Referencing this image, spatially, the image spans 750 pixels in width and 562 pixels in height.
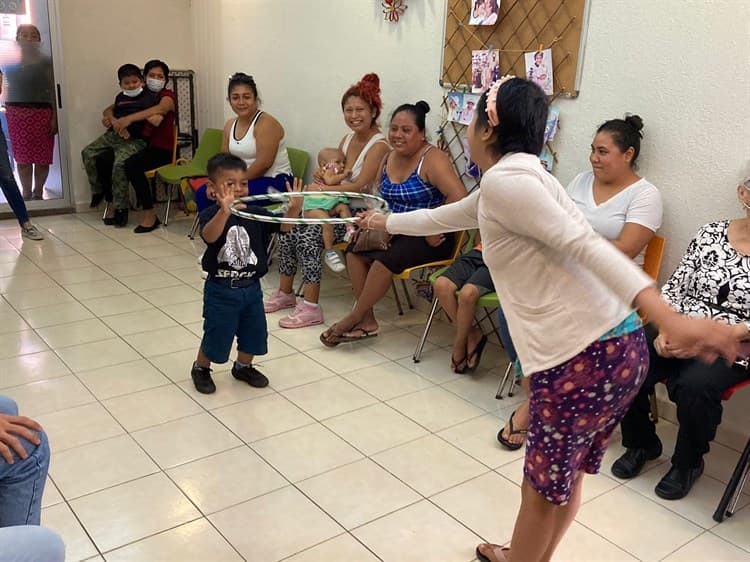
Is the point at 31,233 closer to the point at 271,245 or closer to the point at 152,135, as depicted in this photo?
the point at 152,135

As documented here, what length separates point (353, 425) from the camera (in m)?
2.81

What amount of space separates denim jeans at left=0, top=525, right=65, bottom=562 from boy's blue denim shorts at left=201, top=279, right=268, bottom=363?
60.6 inches

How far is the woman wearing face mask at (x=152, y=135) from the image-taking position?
5.83m

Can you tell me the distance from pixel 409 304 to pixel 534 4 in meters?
1.85

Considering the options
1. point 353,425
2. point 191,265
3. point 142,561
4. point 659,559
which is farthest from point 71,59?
point 659,559

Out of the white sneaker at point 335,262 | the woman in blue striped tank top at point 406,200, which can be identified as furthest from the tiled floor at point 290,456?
the white sneaker at point 335,262

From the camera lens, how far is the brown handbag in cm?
Result: 357

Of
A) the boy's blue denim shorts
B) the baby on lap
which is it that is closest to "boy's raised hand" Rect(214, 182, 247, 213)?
the boy's blue denim shorts

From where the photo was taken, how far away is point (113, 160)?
19.7 feet

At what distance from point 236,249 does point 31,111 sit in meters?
4.25

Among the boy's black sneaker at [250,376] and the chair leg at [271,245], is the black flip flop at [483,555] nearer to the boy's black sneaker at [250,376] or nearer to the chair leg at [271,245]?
the boy's black sneaker at [250,376]

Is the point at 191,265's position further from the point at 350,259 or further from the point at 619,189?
the point at 619,189

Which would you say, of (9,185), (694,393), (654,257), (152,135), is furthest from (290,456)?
(152,135)

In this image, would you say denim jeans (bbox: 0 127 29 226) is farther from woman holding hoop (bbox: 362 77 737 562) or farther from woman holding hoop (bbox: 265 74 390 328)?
woman holding hoop (bbox: 362 77 737 562)
